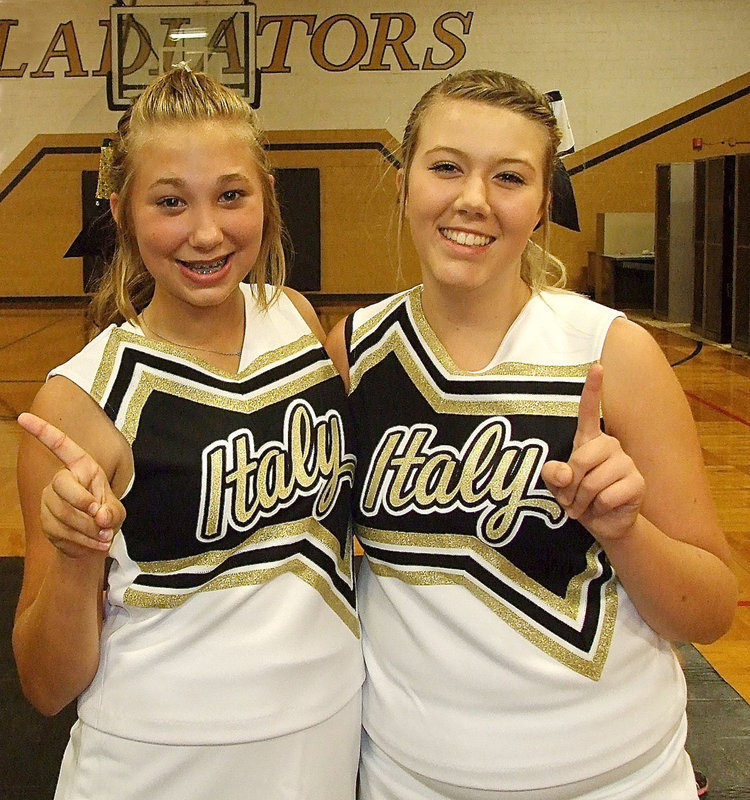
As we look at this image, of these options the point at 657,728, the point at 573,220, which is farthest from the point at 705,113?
the point at 657,728

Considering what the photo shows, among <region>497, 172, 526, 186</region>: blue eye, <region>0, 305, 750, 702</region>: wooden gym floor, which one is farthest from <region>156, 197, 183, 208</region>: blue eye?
<region>0, 305, 750, 702</region>: wooden gym floor

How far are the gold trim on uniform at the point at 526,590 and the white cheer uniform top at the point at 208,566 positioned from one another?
13 centimetres

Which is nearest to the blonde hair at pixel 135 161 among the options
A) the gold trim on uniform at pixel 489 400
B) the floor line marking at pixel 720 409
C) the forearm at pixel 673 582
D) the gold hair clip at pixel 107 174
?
the gold hair clip at pixel 107 174

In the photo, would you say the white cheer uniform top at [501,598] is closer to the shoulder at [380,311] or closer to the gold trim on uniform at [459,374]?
the gold trim on uniform at [459,374]

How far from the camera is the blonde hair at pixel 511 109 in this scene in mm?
1284

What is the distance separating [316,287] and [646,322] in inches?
127

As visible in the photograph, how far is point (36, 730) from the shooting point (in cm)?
229

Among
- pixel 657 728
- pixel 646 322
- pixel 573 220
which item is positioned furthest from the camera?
pixel 646 322

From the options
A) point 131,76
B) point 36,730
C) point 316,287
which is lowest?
point 36,730

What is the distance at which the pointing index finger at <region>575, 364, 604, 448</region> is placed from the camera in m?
1.06

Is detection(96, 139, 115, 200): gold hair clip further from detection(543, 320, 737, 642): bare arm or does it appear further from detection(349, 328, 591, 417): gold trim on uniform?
detection(543, 320, 737, 642): bare arm

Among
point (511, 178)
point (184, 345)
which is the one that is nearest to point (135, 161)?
point (184, 345)

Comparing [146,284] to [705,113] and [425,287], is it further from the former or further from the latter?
[705,113]

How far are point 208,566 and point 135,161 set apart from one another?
0.51 metres
